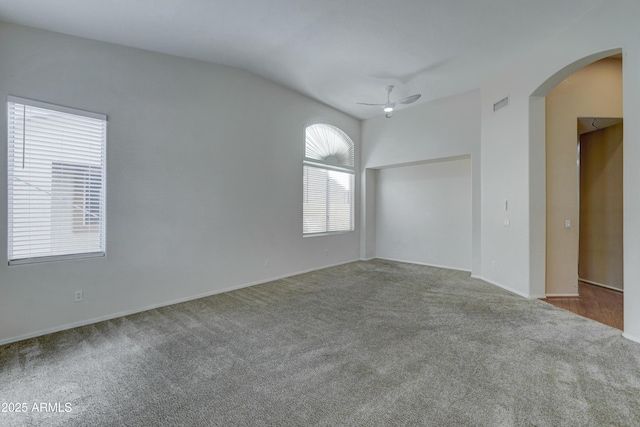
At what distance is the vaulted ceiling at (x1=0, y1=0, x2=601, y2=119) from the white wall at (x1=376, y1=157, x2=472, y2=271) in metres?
2.24

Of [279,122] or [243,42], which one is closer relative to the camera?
[243,42]

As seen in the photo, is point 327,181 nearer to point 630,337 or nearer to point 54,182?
point 54,182

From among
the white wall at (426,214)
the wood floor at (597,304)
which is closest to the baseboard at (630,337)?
the wood floor at (597,304)

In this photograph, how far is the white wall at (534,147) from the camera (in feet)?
9.27

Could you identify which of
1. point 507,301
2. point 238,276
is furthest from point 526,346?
point 238,276

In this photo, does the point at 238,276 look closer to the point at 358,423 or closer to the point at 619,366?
the point at 358,423

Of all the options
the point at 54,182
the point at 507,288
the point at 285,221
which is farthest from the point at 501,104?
the point at 54,182

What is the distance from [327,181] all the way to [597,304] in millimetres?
4909

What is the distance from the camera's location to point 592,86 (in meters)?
4.27

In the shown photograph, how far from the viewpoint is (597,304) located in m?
3.98

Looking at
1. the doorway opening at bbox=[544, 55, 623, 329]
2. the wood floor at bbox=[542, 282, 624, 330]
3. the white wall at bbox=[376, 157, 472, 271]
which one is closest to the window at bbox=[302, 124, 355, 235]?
the white wall at bbox=[376, 157, 472, 271]

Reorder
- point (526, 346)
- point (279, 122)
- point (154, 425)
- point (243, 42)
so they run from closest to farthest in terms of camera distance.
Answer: point (154, 425) < point (526, 346) < point (243, 42) < point (279, 122)

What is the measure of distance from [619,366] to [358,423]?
2.35 m

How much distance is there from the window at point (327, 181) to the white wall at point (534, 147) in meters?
2.95
